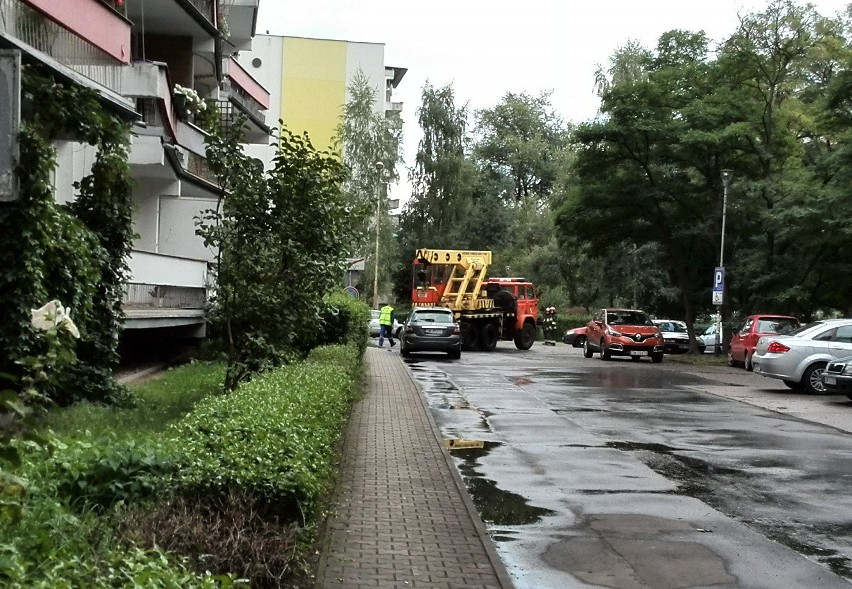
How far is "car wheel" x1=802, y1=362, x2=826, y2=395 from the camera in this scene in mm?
22527

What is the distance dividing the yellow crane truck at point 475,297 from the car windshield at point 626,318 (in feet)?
17.1

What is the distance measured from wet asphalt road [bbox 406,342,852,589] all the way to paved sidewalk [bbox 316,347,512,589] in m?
0.25

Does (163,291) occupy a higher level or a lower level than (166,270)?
lower

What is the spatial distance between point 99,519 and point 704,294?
123ft

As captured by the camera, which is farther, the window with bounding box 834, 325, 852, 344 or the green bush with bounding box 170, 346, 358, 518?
the window with bounding box 834, 325, 852, 344

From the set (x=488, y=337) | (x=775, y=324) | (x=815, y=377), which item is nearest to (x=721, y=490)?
(x=815, y=377)

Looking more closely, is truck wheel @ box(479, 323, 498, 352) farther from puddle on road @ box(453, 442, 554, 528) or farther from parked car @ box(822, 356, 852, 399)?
puddle on road @ box(453, 442, 554, 528)

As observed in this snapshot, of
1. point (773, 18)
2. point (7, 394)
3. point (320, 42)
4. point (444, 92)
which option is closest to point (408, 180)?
point (444, 92)

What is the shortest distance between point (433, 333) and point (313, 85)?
42.7 meters

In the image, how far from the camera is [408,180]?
67.9 metres

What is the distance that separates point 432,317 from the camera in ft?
114

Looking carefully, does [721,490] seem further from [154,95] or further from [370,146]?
[370,146]

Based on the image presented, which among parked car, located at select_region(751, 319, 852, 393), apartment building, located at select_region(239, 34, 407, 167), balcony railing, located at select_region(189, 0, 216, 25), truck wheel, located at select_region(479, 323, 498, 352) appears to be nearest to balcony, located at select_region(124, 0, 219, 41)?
balcony railing, located at select_region(189, 0, 216, 25)

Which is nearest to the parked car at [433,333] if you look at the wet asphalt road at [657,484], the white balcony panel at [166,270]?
the white balcony panel at [166,270]
